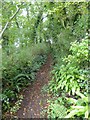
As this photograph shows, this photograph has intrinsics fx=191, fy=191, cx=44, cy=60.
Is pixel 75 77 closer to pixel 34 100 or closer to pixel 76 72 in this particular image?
pixel 76 72

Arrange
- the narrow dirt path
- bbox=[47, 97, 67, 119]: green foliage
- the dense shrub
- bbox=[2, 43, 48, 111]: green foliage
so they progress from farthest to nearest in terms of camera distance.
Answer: bbox=[2, 43, 48, 111]: green foliage, the narrow dirt path, the dense shrub, bbox=[47, 97, 67, 119]: green foliage

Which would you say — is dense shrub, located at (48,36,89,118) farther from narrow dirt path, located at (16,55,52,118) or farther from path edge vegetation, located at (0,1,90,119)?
narrow dirt path, located at (16,55,52,118)

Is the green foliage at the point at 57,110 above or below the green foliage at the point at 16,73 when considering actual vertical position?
below

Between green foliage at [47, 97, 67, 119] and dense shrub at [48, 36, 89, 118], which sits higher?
dense shrub at [48, 36, 89, 118]

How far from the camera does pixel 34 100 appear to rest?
195 inches

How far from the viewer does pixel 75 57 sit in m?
4.63

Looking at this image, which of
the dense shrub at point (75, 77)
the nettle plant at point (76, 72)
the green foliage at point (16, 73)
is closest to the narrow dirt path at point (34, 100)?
the green foliage at point (16, 73)

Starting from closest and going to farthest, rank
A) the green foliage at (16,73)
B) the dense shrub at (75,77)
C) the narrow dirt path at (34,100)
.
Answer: the dense shrub at (75,77) → the narrow dirt path at (34,100) → the green foliage at (16,73)

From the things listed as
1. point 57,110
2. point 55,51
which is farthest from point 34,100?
point 55,51

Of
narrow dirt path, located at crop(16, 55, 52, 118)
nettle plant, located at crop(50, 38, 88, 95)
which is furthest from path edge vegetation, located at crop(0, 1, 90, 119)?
narrow dirt path, located at crop(16, 55, 52, 118)

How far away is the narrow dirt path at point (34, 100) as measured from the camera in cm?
447

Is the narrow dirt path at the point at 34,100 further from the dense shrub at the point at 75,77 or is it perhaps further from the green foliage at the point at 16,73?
the dense shrub at the point at 75,77

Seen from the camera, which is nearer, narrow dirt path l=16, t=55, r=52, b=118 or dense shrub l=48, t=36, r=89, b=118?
dense shrub l=48, t=36, r=89, b=118

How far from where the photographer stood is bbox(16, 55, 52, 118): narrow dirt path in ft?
14.7
